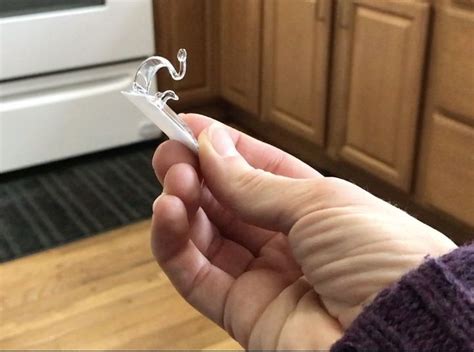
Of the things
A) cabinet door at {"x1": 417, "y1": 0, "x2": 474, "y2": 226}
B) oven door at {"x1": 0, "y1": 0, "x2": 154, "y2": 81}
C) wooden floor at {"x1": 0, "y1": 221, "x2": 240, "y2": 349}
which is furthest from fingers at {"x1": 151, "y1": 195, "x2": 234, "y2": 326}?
oven door at {"x1": 0, "y1": 0, "x2": 154, "y2": 81}

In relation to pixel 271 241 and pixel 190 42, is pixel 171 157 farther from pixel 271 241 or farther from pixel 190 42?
pixel 190 42

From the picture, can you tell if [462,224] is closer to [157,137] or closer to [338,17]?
[338,17]

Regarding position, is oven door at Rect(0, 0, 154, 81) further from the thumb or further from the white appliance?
the thumb

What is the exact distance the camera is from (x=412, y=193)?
183cm

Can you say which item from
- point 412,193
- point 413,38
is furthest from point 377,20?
point 412,193

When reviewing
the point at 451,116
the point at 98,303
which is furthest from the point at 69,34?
the point at 451,116

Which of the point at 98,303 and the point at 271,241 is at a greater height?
the point at 271,241

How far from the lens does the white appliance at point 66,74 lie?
204 cm

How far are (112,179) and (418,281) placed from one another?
1.73 m

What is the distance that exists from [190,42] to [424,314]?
2010mm

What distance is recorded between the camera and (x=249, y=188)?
618 mm

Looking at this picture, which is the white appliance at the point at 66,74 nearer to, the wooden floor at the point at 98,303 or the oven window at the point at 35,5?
the oven window at the point at 35,5

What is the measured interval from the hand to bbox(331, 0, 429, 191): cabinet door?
1.09 meters

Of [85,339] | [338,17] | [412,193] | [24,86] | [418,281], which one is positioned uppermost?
[418,281]
